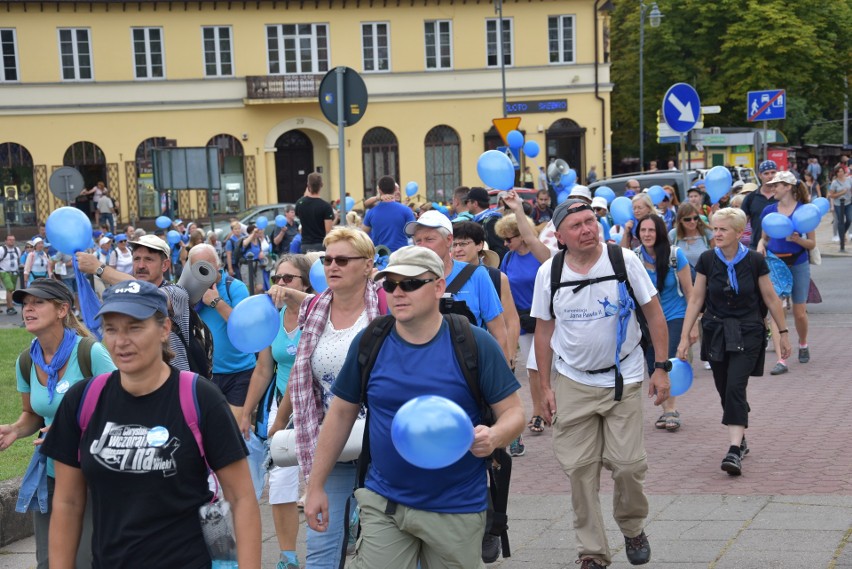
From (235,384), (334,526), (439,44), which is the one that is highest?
(439,44)

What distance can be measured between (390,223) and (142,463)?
9260mm

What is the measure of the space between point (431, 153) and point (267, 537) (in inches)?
1671

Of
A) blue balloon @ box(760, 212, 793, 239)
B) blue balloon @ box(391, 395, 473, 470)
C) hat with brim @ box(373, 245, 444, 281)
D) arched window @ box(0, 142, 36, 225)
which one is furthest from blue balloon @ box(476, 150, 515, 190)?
arched window @ box(0, 142, 36, 225)

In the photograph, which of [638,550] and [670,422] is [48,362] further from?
[670,422]

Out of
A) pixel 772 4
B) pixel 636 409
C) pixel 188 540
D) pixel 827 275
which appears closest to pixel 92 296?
pixel 636 409

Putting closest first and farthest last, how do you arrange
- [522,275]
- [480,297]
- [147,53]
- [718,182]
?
[480,297] < [522,275] < [718,182] < [147,53]

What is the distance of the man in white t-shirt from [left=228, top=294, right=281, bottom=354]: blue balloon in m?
1.47

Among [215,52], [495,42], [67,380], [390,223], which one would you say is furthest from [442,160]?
[67,380]

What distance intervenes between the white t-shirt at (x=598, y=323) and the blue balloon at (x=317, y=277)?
1286 mm

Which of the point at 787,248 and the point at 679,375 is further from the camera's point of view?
the point at 787,248

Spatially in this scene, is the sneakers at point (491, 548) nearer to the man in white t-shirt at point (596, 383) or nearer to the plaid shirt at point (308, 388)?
the man in white t-shirt at point (596, 383)

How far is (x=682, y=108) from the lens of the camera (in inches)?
545

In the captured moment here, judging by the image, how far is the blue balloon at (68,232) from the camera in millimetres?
7422

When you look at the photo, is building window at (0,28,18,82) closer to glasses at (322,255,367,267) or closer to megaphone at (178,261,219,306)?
megaphone at (178,261,219,306)
